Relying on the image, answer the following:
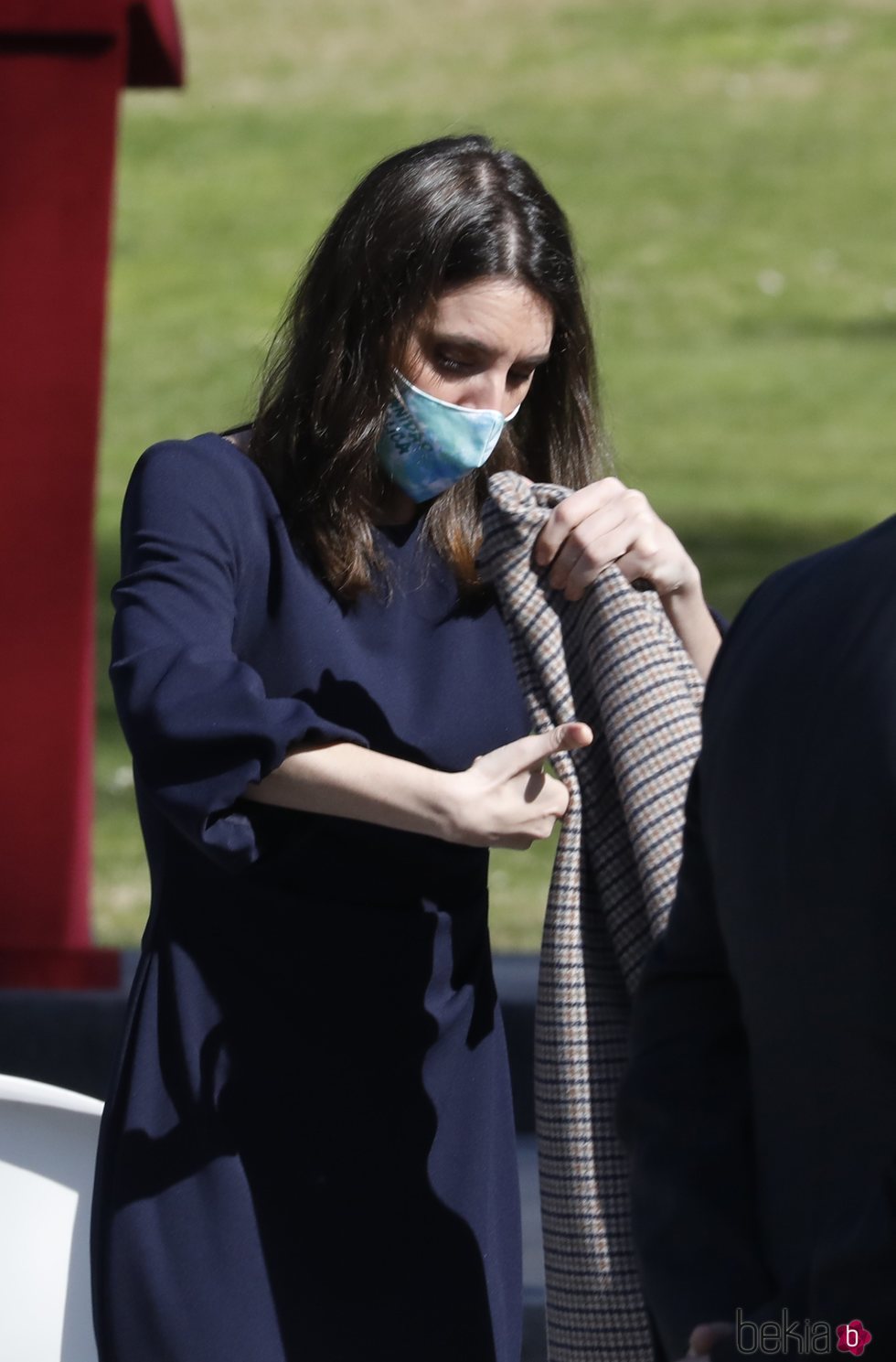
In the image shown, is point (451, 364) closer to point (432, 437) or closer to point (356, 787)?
point (432, 437)

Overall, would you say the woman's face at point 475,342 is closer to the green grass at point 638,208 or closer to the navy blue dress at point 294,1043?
the navy blue dress at point 294,1043

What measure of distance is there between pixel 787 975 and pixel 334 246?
110 centimetres

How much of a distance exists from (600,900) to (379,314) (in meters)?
0.63

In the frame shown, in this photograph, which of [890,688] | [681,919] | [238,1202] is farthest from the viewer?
[238,1202]

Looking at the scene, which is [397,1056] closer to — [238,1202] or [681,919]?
[238,1202]

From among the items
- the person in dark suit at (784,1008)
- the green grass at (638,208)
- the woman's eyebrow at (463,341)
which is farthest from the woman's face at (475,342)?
the green grass at (638,208)

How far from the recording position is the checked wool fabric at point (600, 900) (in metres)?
1.77

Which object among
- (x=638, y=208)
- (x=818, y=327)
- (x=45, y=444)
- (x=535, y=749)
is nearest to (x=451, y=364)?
(x=535, y=749)

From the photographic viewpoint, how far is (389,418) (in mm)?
2068

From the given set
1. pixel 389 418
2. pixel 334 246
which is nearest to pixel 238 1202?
pixel 389 418

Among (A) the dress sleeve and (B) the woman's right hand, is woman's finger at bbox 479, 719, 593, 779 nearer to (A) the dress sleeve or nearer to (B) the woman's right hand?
(B) the woman's right hand

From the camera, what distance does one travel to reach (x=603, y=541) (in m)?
1.86

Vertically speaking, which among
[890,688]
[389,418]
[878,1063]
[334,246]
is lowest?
[878,1063]

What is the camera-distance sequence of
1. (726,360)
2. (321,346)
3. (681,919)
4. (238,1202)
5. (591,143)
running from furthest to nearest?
(591,143), (726,360), (321,346), (238,1202), (681,919)
